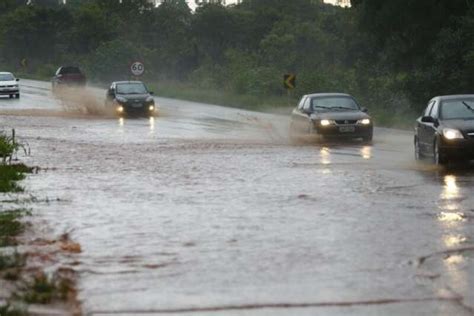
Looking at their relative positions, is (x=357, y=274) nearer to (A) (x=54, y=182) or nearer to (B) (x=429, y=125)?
(A) (x=54, y=182)

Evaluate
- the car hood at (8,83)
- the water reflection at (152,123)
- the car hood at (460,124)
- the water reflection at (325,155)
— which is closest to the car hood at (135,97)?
the water reflection at (152,123)

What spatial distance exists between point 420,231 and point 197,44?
74.4 m

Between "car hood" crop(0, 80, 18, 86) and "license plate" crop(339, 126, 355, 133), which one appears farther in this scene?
"car hood" crop(0, 80, 18, 86)

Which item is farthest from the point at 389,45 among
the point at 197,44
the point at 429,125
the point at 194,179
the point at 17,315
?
the point at 197,44

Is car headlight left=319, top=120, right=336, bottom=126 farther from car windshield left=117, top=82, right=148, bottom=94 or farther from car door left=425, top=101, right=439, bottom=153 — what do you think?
car windshield left=117, top=82, right=148, bottom=94

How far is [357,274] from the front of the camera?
9469mm

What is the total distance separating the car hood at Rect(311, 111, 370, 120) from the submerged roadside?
545 inches

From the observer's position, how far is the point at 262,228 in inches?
486

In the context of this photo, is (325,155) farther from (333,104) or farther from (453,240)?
(453,240)

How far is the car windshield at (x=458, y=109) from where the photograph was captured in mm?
20984

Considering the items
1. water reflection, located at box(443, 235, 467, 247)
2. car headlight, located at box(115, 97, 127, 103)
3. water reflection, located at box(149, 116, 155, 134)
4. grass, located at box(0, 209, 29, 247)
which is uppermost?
water reflection, located at box(443, 235, 467, 247)

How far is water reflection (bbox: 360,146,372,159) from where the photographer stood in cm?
2358

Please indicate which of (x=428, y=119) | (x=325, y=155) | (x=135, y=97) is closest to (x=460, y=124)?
(x=428, y=119)

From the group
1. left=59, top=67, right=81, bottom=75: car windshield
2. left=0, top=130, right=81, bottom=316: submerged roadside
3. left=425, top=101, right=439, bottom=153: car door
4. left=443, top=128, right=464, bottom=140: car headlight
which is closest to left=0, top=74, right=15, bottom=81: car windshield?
left=59, top=67, right=81, bottom=75: car windshield
